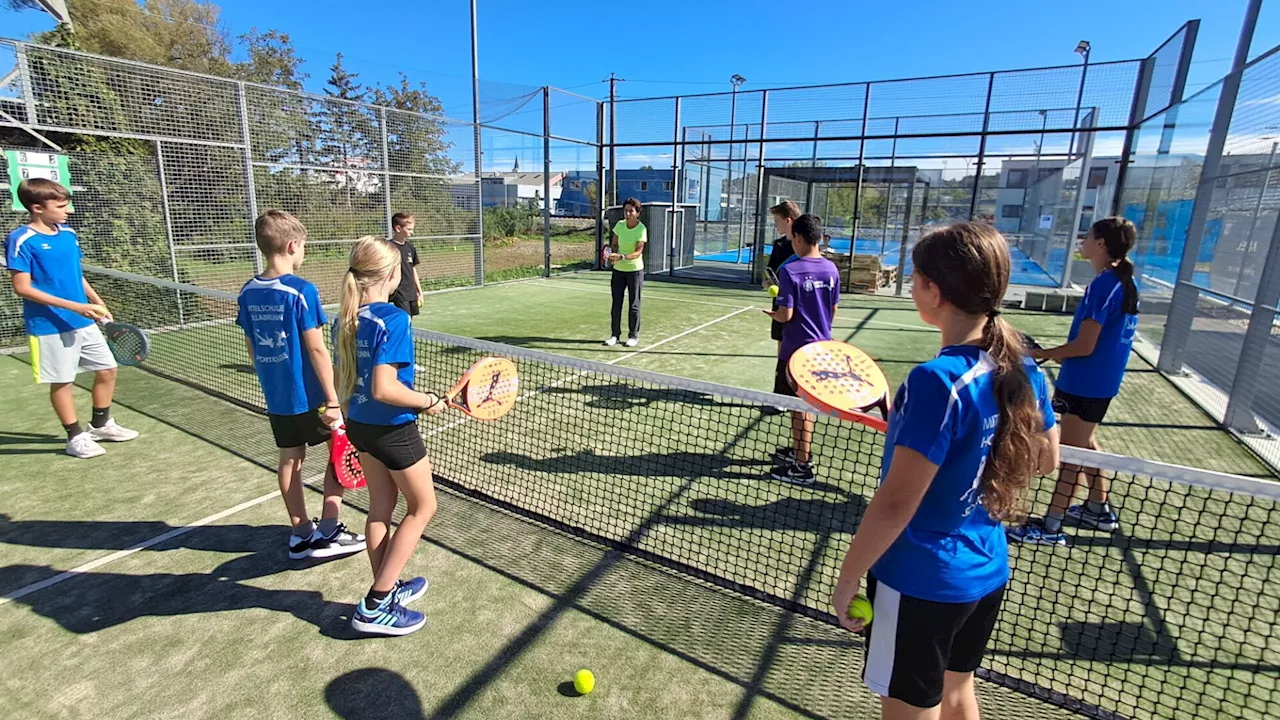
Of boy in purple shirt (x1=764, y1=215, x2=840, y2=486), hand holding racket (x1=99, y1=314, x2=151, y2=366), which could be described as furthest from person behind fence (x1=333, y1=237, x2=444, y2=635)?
hand holding racket (x1=99, y1=314, x2=151, y2=366)

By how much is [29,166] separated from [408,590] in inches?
333

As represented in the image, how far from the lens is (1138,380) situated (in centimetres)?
817

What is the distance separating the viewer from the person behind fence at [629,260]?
8.63m

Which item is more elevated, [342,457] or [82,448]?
[342,457]

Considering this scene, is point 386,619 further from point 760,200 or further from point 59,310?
point 760,200

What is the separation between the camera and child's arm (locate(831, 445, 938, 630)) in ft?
5.08

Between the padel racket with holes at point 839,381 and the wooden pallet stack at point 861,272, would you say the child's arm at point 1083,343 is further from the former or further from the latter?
the wooden pallet stack at point 861,272

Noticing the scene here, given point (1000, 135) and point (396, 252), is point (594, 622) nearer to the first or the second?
point (396, 252)

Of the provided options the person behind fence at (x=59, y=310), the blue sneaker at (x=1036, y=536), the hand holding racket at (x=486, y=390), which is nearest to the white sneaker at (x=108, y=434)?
the person behind fence at (x=59, y=310)

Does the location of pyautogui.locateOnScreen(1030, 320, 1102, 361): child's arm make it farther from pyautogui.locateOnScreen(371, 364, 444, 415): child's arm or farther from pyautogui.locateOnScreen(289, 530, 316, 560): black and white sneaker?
pyautogui.locateOnScreen(289, 530, 316, 560): black and white sneaker

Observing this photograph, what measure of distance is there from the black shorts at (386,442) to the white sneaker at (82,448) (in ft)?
12.2

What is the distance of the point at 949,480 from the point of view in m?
1.64

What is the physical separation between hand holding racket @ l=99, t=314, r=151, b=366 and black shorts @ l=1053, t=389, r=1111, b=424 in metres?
7.01

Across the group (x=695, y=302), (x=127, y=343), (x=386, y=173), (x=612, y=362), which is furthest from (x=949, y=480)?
(x=386, y=173)
